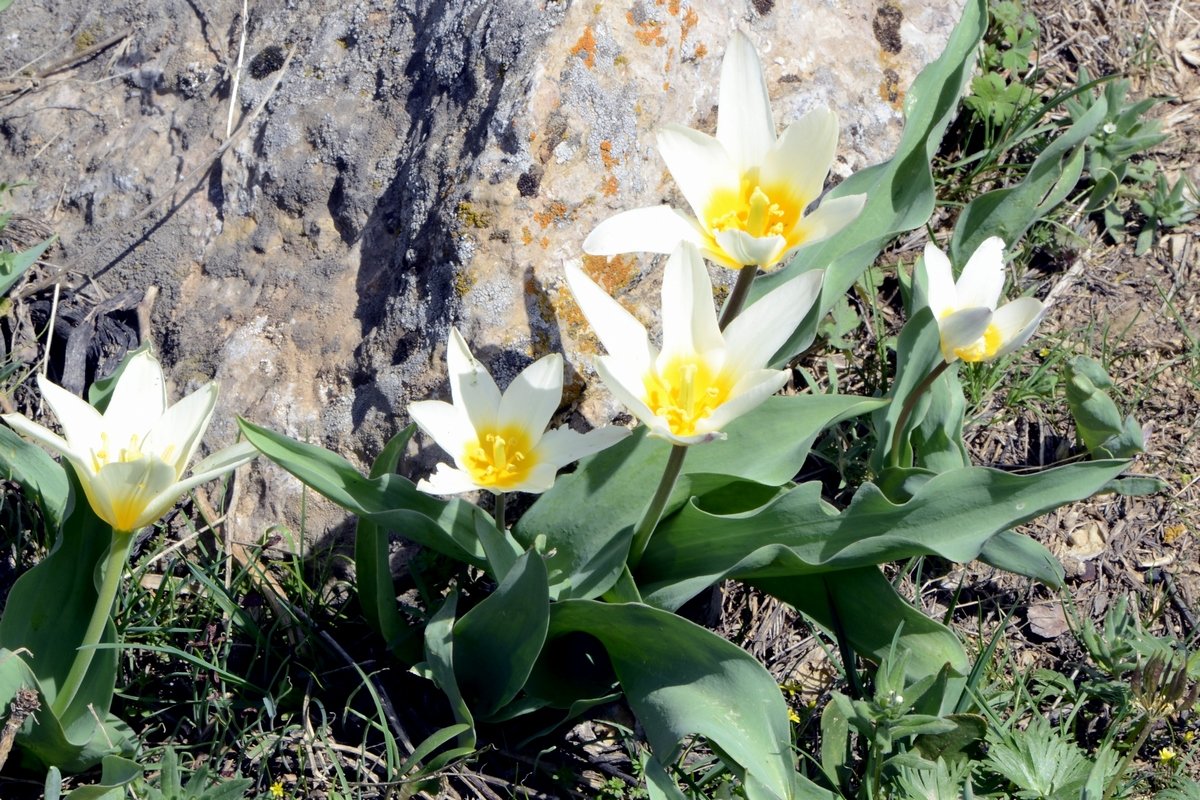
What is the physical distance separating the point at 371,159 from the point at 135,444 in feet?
3.71

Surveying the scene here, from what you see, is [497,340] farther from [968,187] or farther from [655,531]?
[968,187]

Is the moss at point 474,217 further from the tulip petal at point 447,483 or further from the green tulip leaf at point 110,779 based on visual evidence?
the green tulip leaf at point 110,779

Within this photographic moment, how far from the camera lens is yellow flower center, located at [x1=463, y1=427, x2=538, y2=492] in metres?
1.89

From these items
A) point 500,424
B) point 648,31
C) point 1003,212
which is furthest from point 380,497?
point 1003,212

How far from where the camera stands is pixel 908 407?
2.30 m

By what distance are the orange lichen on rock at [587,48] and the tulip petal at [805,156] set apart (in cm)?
66

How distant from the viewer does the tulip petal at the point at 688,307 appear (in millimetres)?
1823

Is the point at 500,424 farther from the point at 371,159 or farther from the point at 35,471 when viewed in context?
the point at 371,159

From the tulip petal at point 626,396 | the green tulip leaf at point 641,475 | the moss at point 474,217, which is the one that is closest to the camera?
the tulip petal at point 626,396

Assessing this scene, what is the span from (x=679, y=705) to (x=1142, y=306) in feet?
6.94

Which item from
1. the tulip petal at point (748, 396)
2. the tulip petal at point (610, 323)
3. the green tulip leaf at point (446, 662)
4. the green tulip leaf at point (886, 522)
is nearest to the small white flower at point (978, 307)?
the green tulip leaf at point (886, 522)

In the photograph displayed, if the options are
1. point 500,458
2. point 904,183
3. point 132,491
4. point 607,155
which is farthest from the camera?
point 607,155

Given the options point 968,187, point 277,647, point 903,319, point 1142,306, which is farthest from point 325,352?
point 1142,306

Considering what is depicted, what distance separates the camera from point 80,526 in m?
1.95
